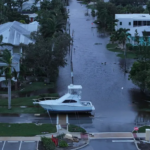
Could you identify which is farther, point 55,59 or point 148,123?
point 55,59

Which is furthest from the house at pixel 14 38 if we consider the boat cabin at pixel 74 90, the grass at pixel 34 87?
the boat cabin at pixel 74 90

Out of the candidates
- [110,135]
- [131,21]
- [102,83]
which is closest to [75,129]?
[110,135]

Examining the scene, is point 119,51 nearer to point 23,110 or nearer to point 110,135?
point 23,110

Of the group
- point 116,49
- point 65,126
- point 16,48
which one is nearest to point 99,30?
point 116,49

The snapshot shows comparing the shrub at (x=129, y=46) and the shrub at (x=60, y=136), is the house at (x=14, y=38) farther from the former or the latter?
the shrub at (x=60, y=136)

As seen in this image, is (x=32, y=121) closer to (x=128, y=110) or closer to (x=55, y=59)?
(x=128, y=110)

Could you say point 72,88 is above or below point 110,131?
above
